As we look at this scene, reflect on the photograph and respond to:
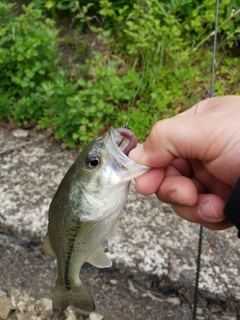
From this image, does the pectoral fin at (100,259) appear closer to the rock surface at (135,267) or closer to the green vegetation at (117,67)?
the rock surface at (135,267)

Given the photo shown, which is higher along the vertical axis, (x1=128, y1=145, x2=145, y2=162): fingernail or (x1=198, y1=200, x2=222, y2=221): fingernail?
(x1=128, y1=145, x2=145, y2=162): fingernail

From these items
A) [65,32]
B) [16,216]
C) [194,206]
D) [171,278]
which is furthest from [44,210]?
[65,32]

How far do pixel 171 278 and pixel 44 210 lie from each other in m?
1.08

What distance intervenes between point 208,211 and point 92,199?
→ 615mm

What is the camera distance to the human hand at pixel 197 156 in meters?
1.76

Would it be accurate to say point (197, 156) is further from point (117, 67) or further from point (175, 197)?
point (117, 67)

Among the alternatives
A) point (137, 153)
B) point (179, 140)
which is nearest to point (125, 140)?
point (137, 153)

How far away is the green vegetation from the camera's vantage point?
3539mm

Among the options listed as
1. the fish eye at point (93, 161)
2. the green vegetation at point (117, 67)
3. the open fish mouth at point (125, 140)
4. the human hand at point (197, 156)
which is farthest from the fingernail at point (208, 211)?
the green vegetation at point (117, 67)

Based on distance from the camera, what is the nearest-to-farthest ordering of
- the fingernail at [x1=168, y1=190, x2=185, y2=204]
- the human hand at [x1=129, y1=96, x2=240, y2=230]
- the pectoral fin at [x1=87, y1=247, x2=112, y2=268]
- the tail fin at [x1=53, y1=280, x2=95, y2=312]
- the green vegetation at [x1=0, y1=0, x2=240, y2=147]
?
the human hand at [x1=129, y1=96, x2=240, y2=230]
the fingernail at [x1=168, y1=190, x2=185, y2=204]
the pectoral fin at [x1=87, y1=247, x2=112, y2=268]
the tail fin at [x1=53, y1=280, x2=95, y2=312]
the green vegetation at [x1=0, y1=0, x2=240, y2=147]

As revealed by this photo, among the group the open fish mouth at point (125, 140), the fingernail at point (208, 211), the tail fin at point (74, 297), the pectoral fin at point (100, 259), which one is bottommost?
the tail fin at point (74, 297)

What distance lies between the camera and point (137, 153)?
1.87m

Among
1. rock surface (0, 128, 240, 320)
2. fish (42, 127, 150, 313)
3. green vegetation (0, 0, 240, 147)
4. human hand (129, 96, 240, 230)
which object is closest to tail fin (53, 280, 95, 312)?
fish (42, 127, 150, 313)

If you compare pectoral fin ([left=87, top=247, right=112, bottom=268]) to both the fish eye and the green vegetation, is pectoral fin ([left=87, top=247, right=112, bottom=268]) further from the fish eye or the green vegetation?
the green vegetation
